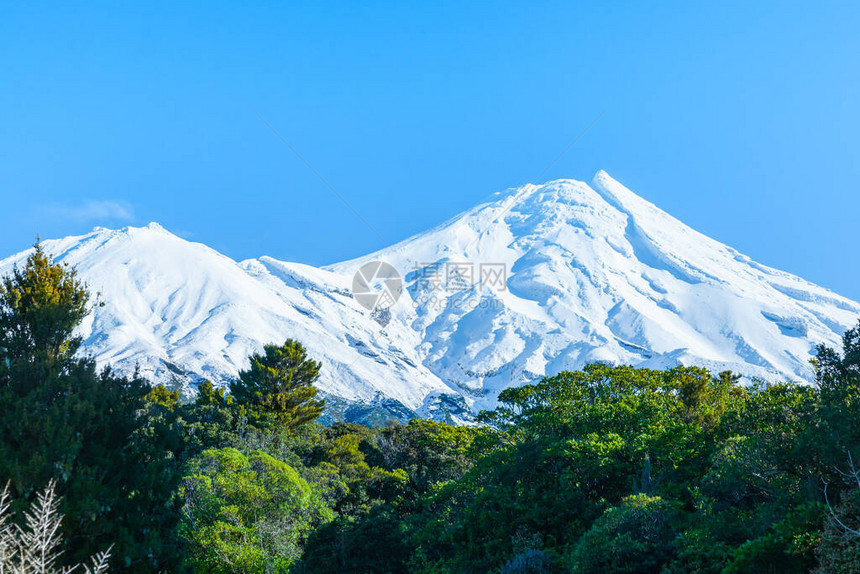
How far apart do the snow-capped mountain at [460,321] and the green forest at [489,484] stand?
86.1 metres

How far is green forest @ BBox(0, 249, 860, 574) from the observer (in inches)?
436

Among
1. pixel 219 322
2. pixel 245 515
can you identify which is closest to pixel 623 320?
pixel 219 322

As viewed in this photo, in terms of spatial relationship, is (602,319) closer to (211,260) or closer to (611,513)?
(211,260)

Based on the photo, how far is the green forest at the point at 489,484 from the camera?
36.3ft

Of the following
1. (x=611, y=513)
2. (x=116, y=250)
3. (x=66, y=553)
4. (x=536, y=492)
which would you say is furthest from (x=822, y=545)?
(x=116, y=250)

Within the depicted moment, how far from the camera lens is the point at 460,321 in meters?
185

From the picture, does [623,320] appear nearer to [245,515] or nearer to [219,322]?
[219,322]

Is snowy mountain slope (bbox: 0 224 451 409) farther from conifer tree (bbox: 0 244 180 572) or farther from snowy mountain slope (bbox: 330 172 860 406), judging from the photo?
conifer tree (bbox: 0 244 180 572)

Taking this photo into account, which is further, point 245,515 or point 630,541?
point 245,515

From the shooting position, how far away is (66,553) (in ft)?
36.6

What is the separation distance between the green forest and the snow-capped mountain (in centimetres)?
8606

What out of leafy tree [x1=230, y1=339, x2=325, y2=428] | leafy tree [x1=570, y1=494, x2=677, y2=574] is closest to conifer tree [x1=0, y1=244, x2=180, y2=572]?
leafy tree [x1=570, y1=494, x2=677, y2=574]

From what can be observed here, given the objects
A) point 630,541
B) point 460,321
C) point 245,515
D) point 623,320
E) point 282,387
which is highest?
point 460,321

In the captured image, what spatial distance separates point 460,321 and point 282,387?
145m
